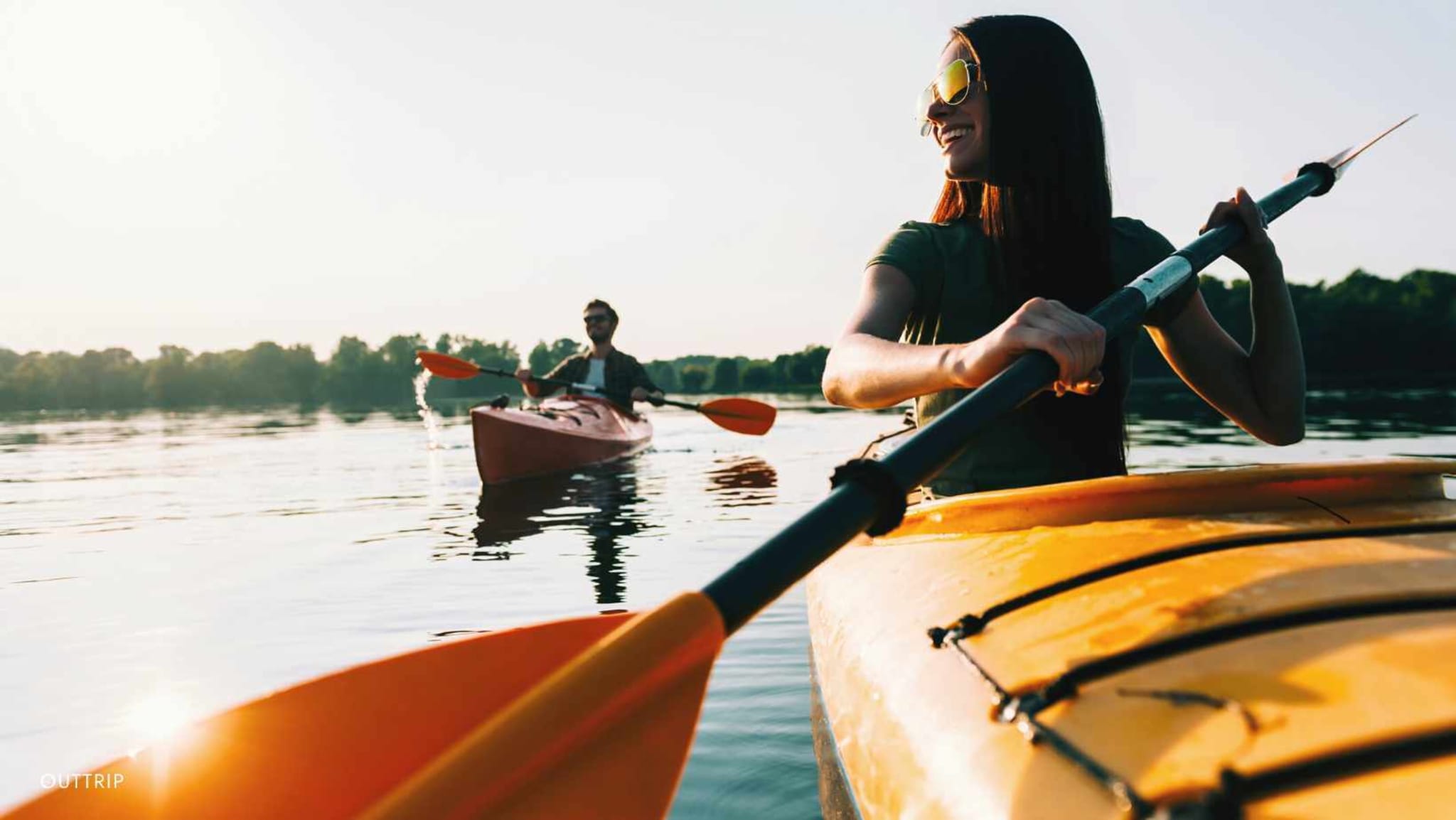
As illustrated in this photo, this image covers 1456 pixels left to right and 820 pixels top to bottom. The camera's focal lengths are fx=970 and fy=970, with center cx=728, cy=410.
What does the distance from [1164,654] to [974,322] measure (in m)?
1.27

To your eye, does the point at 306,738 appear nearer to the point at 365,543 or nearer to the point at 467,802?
the point at 467,802

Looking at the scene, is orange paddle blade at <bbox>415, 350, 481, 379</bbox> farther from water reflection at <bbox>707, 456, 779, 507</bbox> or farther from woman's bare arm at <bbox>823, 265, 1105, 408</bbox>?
woman's bare arm at <bbox>823, 265, 1105, 408</bbox>

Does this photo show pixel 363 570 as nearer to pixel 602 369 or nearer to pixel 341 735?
pixel 341 735

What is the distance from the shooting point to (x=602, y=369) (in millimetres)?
13477

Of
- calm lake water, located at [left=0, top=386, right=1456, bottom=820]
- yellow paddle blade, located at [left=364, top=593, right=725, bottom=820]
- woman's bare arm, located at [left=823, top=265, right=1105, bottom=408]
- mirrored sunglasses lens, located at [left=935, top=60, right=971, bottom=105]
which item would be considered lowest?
calm lake water, located at [left=0, top=386, right=1456, bottom=820]

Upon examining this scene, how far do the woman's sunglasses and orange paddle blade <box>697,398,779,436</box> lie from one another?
781 centimetres

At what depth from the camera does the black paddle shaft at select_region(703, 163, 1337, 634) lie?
1.39 m

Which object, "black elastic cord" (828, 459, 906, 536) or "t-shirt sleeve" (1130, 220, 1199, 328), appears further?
"t-shirt sleeve" (1130, 220, 1199, 328)

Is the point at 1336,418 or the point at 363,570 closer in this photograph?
the point at 363,570

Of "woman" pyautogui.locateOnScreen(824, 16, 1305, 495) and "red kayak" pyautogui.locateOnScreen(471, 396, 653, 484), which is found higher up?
"woman" pyautogui.locateOnScreen(824, 16, 1305, 495)

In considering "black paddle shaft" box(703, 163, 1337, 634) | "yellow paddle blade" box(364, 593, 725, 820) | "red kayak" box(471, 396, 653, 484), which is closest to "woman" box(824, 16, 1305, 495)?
"black paddle shaft" box(703, 163, 1337, 634)

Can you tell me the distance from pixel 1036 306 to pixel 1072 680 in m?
0.74

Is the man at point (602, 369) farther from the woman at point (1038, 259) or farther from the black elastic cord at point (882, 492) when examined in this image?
the black elastic cord at point (882, 492)

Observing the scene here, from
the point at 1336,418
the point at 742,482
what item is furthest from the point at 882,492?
the point at 1336,418
